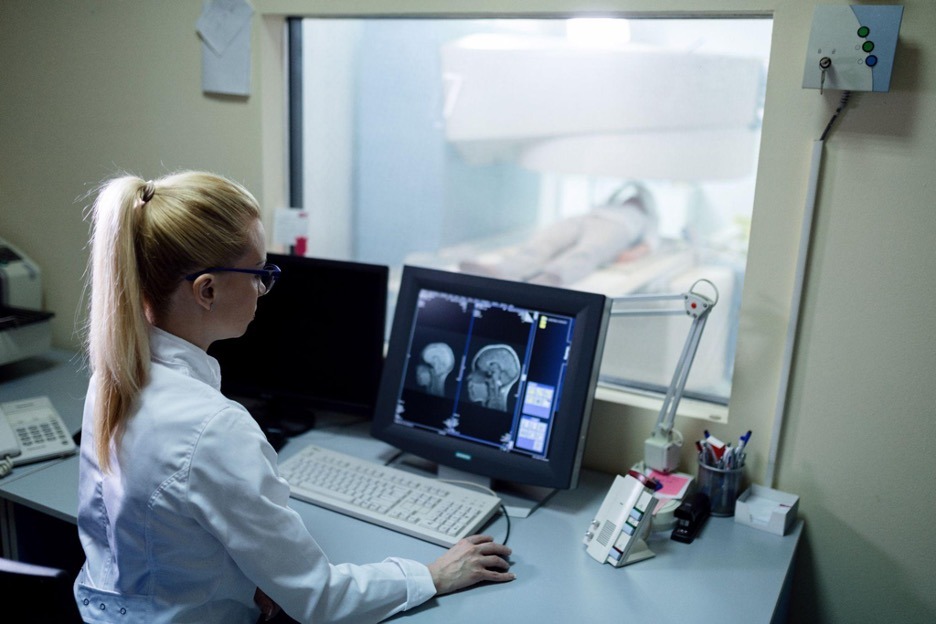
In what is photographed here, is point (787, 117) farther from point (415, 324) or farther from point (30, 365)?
point (30, 365)

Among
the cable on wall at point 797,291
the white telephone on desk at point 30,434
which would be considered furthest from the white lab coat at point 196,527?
the cable on wall at point 797,291

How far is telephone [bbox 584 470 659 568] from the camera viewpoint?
1.35 meters

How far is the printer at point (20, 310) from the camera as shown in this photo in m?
2.06

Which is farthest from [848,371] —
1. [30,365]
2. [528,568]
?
[30,365]

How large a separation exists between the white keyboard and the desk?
0.8 inches

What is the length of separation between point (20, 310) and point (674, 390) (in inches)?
69.2

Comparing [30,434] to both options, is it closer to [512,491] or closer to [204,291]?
[204,291]

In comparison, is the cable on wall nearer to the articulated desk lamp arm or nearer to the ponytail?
the articulated desk lamp arm

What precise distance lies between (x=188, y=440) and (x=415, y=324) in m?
0.72

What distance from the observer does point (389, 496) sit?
5.03 feet

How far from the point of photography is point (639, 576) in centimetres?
133

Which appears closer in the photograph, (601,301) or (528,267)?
(601,301)

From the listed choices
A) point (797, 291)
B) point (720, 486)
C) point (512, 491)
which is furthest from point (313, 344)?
point (797, 291)

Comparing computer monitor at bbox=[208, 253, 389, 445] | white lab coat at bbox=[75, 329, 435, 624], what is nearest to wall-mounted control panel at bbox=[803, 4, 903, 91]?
computer monitor at bbox=[208, 253, 389, 445]
